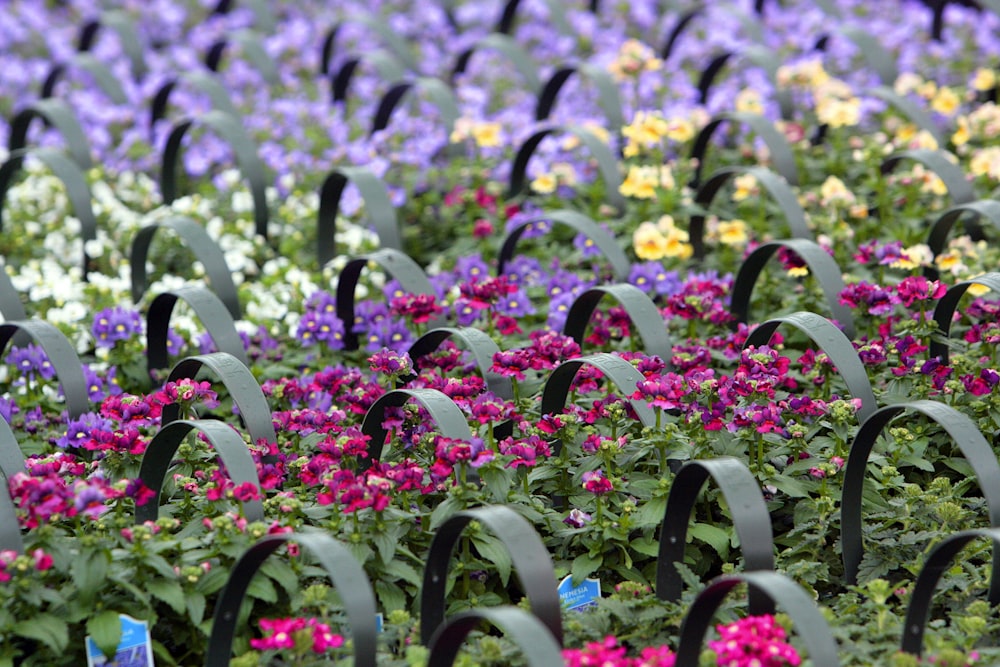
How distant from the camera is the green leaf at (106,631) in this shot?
8.82ft

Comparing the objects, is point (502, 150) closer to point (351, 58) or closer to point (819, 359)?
point (351, 58)

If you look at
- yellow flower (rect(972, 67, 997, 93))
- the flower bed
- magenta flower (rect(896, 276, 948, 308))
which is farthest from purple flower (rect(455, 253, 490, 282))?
A: yellow flower (rect(972, 67, 997, 93))

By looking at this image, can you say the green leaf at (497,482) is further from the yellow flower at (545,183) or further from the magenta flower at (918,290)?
the yellow flower at (545,183)

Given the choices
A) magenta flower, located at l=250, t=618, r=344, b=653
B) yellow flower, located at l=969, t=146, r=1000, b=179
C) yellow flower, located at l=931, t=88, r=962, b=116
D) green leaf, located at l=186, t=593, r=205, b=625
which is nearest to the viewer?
magenta flower, located at l=250, t=618, r=344, b=653

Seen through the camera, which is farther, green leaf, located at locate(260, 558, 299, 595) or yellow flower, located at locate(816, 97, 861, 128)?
yellow flower, located at locate(816, 97, 861, 128)

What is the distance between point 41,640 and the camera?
8.86 feet

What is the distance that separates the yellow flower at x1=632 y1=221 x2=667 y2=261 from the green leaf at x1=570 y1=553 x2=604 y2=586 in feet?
6.15

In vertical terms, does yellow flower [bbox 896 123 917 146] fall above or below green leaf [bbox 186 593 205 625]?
above

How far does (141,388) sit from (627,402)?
1840mm

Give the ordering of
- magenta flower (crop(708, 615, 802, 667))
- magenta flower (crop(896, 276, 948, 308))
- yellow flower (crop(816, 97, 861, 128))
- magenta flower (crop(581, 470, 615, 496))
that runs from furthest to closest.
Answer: yellow flower (crop(816, 97, 861, 128)) < magenta flower (crop(896, 276, 948, 308)) < magenta flower (crop(581, 470, 615, 496)) < magenta flower (crop(708, 615, 802, 667))

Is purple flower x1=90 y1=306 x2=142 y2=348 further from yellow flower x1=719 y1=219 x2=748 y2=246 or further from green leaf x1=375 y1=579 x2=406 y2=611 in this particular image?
yellow flower x1=719 y1=219 x2=748 y2=246

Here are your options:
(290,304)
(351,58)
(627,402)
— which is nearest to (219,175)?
(351,58)

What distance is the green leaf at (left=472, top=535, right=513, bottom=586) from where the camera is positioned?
2.98 meters

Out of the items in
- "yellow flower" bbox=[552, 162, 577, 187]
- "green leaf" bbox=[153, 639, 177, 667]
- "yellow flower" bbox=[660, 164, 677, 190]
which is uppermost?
"yellow flower" bbox=[552, 162, 577, 187]
